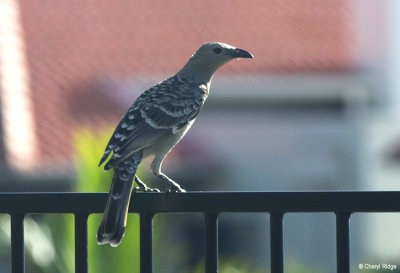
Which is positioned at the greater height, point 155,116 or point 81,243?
point 155,116

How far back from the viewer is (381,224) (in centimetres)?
1908

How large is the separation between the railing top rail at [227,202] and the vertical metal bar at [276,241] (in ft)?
0.17

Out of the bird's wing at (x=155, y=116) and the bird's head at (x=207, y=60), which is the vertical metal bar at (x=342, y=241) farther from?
the bird's head at (x=207, y=60)

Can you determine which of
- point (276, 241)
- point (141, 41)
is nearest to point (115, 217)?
point (276, 241)

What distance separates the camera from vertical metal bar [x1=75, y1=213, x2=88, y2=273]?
11.7ft

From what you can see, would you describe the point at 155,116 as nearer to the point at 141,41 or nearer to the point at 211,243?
the point at 211,243

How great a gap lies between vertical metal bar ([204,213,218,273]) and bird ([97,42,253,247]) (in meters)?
0.55

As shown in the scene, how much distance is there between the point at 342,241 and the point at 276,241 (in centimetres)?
28

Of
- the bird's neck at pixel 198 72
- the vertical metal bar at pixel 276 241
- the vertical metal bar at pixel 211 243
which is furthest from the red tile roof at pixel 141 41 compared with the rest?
the vertical metal bar at pixel 276 241

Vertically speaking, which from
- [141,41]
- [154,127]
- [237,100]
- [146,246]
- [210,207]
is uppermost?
[141,41]

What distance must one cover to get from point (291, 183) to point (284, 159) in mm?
816

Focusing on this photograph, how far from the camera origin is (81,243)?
11.8 ft

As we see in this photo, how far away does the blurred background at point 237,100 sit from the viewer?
17.6 m

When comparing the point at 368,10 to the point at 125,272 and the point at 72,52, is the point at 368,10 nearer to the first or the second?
the point at 72,52
